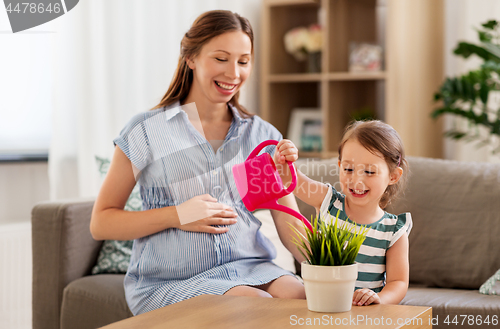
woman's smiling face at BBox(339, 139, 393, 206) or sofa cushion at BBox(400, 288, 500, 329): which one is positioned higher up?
woman's smiling face at BBox(339, 139, 393, 206)

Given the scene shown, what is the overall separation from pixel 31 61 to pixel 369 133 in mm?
1903

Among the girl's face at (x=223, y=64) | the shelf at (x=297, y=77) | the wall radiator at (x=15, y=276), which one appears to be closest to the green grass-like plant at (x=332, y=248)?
the girl's face at (x=223, y=64)

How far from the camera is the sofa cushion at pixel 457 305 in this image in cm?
152

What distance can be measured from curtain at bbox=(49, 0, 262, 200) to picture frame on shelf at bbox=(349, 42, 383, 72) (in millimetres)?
964

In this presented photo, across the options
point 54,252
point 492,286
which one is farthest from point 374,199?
point 54,252

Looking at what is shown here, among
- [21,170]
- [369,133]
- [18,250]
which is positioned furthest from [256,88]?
[369,133]

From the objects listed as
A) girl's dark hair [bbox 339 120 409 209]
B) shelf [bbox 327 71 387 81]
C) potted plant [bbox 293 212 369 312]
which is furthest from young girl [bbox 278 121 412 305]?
shelf [bbox 327 71 387 81]

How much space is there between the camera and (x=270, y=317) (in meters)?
0.91

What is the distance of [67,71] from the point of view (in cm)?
261

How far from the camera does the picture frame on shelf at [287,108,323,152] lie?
335cm

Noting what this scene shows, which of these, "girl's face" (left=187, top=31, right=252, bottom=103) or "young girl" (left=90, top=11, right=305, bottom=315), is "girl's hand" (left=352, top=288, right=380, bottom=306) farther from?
"girl's face" (left=187, top=31, right=252, bottom=103)

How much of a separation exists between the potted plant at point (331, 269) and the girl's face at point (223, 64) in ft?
2.05

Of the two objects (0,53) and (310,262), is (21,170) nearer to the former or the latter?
(0,53)

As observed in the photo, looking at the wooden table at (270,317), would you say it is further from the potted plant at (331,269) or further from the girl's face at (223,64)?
the girl's face at (223,64)
